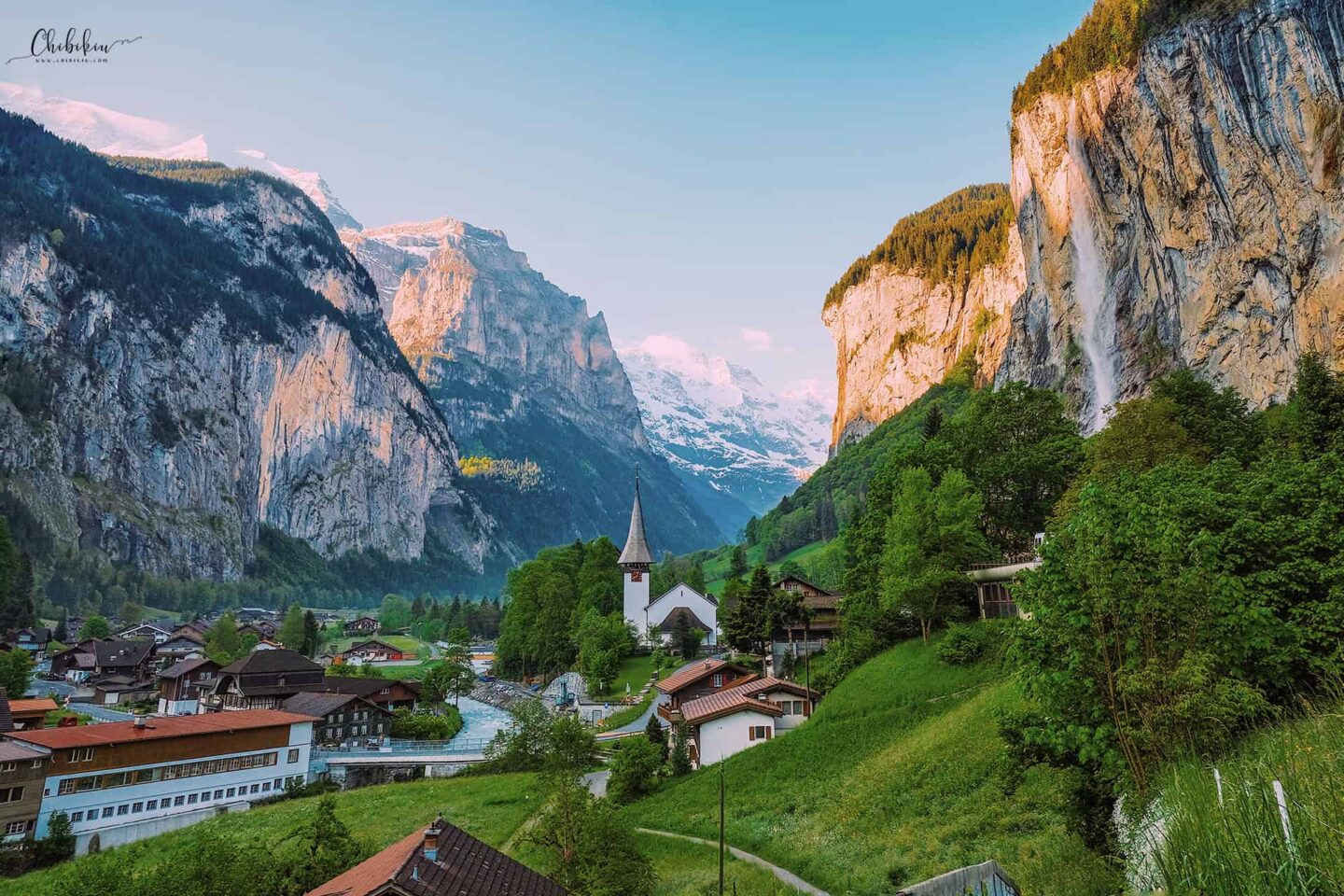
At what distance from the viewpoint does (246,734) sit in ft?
152

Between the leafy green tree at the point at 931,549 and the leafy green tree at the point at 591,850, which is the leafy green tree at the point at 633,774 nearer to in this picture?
the leafy green tree at the point at 591,850

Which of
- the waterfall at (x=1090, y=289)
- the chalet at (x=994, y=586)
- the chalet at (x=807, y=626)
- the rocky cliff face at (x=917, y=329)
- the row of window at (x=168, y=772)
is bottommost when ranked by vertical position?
the row of window at (x=168, y=772)

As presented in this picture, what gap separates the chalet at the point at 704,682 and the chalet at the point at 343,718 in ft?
83.6

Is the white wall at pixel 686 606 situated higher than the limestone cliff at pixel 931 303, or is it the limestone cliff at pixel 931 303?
the limestone cliff at pixel 931 303

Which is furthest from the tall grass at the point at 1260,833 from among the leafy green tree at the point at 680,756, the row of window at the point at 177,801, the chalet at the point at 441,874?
the row of window at the point at 177,801

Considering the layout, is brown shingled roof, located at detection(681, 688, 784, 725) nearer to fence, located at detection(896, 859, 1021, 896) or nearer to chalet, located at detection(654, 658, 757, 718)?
chalet, located at detection(654, 658, 757, 718)

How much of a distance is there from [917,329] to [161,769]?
16575 centimetres

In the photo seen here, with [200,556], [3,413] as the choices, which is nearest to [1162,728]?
[3,413]

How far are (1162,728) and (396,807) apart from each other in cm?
3680

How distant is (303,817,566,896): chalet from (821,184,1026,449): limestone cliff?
140266mm

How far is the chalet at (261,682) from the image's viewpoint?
65.0 meters

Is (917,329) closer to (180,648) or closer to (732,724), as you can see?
(180,648)

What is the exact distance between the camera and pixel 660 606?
78.5 meters

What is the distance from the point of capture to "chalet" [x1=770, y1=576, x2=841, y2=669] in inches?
2153
